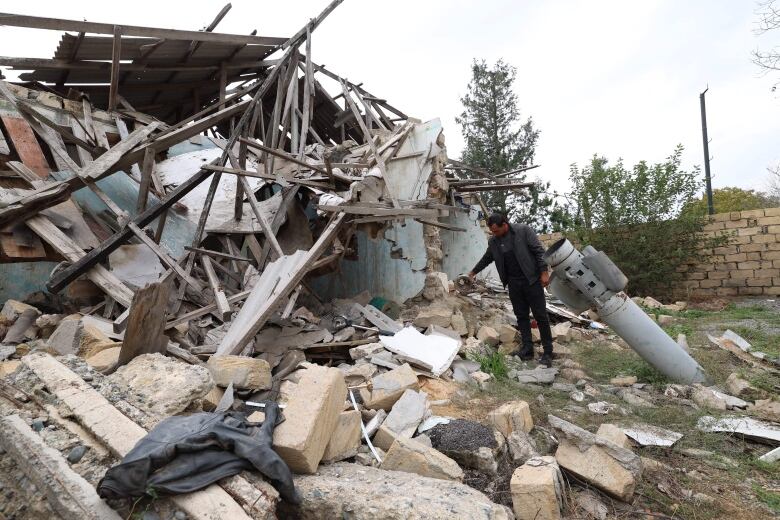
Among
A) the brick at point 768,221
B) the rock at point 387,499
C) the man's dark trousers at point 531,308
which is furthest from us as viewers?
the brick at point 768,221

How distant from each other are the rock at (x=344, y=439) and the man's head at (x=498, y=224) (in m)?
3.07

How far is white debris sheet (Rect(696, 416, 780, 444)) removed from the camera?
319 cm

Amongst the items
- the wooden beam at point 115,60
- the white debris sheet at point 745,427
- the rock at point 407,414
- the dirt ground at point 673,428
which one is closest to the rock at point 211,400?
the rock at point 407,414

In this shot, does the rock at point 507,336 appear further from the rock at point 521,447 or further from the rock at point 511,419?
the rock at point 521,447

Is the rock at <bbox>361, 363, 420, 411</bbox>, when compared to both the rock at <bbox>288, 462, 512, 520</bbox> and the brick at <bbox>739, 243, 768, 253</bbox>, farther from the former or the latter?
the brick at <bbox>739, 243, 768, 253</bbox>

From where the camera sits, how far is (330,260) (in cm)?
566

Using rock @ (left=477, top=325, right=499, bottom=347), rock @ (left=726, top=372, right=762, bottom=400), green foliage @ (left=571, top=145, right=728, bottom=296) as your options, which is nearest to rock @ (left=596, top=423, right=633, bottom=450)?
rock @ (left=726, top=372, right=762, bottom=400)

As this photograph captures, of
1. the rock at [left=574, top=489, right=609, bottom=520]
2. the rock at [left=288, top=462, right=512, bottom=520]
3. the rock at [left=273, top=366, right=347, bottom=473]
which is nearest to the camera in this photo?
the rock at [left=288, top=462, right=512, bottom=520]

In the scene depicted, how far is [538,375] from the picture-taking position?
4.67 meters

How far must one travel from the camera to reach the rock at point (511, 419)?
3197 mm

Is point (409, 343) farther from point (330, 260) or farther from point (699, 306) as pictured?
point (699, 306)

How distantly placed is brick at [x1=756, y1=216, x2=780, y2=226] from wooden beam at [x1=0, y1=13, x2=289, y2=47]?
1085 cm

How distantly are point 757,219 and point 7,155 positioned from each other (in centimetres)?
1357

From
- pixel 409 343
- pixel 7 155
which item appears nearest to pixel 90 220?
pixel 7 155
